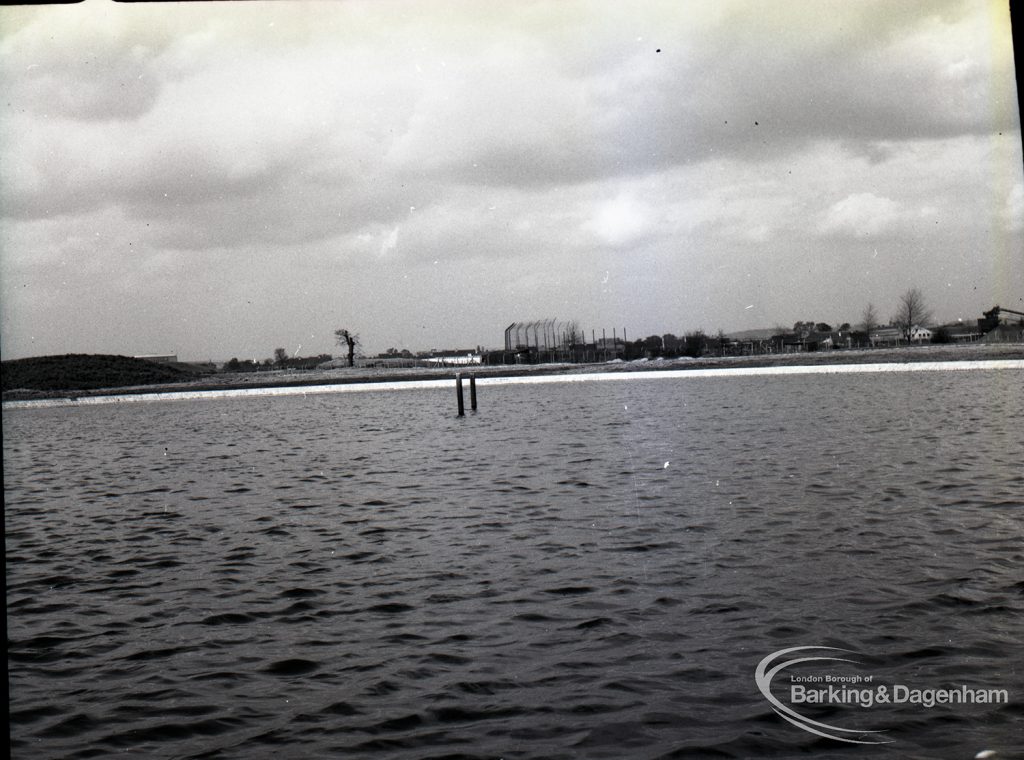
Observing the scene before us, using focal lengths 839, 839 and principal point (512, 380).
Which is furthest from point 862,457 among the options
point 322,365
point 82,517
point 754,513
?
point 322,365

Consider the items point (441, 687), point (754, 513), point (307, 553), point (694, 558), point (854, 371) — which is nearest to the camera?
point (441, 687)

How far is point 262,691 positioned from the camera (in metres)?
6.09

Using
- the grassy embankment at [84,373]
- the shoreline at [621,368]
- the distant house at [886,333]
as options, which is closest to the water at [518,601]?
the shoreline at [621,368]

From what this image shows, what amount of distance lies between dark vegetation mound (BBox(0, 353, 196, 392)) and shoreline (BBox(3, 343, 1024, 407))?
35.4 feet

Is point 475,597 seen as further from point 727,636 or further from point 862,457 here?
point 862,457

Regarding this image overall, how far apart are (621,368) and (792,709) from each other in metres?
68.5

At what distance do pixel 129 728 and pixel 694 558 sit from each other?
5.84m

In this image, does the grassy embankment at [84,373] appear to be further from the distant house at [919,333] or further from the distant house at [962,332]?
the distant house at [919,333]

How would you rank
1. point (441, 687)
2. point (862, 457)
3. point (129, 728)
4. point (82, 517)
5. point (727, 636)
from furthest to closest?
point (862, 457) → point (82, 517) → point (727, 636) → point (441, 687) → point (129, 728)

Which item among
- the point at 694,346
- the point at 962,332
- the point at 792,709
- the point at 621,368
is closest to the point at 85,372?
the point at 621,368

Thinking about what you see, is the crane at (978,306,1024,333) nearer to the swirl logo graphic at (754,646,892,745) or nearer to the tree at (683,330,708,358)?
the tree at (683,330,708,358)

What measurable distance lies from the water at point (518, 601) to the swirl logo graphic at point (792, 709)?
102 millimetres

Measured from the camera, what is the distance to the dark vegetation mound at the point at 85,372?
9550 centimetres

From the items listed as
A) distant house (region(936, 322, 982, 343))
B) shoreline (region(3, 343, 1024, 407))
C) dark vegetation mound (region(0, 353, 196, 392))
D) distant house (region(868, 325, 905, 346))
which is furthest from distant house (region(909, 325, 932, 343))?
dark vegetation mound (region(0, 353, 196, 392))
